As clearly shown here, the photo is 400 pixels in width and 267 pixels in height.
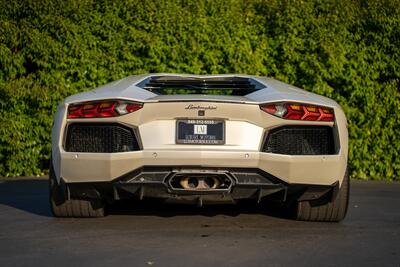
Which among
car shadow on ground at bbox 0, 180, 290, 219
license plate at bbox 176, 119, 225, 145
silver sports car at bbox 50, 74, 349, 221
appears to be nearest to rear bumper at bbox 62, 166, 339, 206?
silver sports car at bbox 50, 74, 349, 221

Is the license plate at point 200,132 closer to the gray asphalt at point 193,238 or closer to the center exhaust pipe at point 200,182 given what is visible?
the center exhaust pipe at point 200,182

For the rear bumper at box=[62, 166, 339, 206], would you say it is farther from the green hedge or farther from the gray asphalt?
the green hedge

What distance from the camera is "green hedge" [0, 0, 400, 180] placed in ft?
Answer: 33.6

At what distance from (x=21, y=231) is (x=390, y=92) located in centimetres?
558

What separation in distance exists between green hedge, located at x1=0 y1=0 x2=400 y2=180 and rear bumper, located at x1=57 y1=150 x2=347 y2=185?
13.8 feet

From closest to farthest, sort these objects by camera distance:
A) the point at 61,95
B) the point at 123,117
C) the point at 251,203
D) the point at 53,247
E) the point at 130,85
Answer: the point at 53,247, the point at 123,117, the point at 130,85, the point at 251,203, the point at 61,95

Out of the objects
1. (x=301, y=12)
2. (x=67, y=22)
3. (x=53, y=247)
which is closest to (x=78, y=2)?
(x=67, y=22)

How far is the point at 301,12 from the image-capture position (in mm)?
10594

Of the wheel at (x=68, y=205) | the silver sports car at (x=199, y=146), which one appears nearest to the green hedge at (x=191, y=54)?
the wheel at (x=68, y=205)

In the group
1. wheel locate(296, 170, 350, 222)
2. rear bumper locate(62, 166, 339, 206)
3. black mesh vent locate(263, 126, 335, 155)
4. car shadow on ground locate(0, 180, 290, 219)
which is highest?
black mesh vent locate(263, 126, 335, 155)

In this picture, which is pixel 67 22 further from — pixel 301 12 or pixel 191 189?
pixel 191 189

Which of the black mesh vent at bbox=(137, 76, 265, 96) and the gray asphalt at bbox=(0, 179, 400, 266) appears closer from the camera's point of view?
the gray asphalt at bbox=(0, 179, 400, 266)

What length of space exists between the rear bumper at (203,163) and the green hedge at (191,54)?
4.21 m

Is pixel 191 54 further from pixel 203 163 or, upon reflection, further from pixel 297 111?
pixel 203 163
